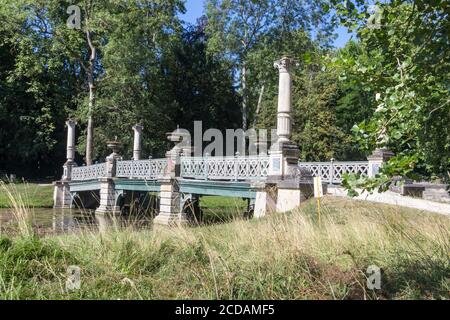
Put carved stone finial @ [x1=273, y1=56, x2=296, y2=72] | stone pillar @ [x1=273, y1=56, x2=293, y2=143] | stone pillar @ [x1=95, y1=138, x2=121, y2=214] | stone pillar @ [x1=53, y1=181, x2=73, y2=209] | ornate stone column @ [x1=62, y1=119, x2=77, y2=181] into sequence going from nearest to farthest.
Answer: stone pillar @ [x1=273, y1=56, x2=293, y2=143] < carved stone finial @ [x1=273, y1=56, x2=296, y2=72] < stone pillar @ [x1=95, y1=138, x2=121, y2=214] < stone pillar @ [x1=53, y1=181, x2=73, y2=209] < ornate stone column @ [x1=62, y1=119, x2=77, y2=181]

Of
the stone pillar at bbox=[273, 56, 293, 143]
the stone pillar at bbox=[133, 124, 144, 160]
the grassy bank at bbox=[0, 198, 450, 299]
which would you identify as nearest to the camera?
the grassy bank at bbox=[0, 198, 450, 299]

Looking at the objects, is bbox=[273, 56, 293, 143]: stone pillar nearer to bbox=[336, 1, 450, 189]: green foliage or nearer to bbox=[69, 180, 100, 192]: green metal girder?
bbox=[336, 1, 450, 189]: green foliage

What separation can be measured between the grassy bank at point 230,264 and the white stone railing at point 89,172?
846 inches

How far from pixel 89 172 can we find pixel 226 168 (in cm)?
1344

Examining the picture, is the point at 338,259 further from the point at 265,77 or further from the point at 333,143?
the point at 265,77

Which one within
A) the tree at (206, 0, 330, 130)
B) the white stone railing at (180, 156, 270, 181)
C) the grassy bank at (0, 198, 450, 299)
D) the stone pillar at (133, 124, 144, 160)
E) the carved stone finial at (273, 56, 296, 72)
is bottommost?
the grassy bank at (0, 198, 450, 299)

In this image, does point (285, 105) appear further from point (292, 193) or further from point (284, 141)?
point (292, 193)

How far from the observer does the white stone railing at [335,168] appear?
17.0 metres

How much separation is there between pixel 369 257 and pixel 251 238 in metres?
1.36

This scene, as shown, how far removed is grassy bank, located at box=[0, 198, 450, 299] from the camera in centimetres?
436

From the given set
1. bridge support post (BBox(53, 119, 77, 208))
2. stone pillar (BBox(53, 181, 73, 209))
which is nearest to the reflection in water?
stone pillar (BBox(53, 181, 73, 209))

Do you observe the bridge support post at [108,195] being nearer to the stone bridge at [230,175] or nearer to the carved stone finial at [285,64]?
the stone bridge at [230,175]

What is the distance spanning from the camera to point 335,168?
17.6 metres

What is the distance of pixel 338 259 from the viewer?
5516mm
